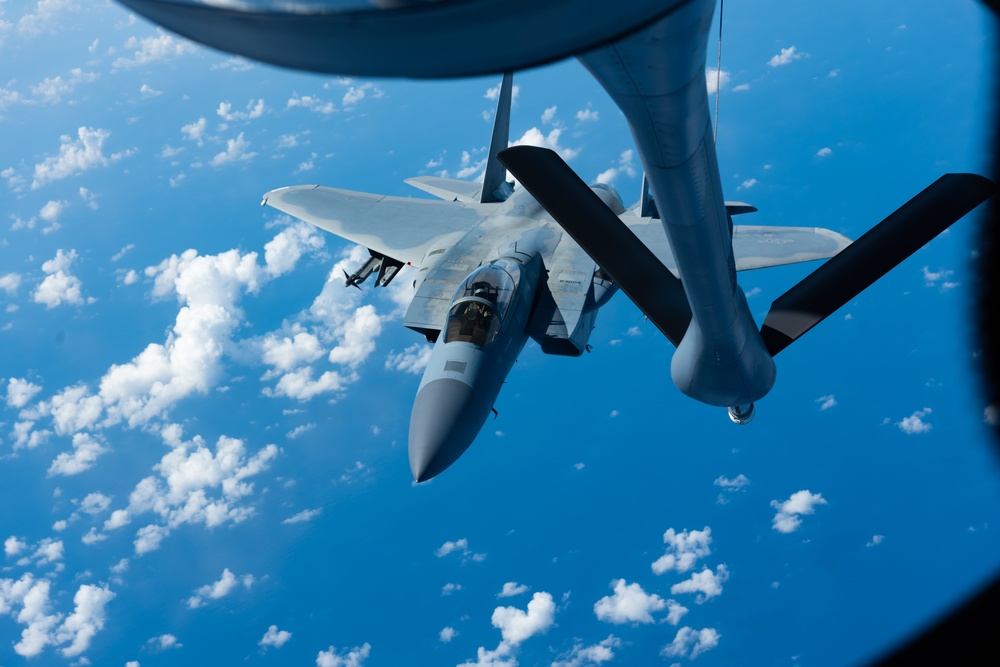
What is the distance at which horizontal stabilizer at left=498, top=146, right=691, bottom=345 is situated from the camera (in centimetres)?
1047

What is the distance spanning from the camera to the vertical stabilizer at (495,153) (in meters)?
23.7

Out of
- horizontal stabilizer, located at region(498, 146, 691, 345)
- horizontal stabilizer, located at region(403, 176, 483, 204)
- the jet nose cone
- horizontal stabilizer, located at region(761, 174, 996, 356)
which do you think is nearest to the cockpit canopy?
the jet nose cone

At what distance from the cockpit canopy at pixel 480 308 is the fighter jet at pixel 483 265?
21mm

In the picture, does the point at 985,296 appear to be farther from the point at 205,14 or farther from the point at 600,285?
the point at 600,285

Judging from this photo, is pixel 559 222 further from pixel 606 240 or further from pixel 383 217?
pixel 383 217

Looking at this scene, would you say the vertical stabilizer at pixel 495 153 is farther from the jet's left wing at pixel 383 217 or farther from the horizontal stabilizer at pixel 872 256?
the horizontal stabilizer at pixel 872 256

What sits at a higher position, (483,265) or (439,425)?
(483,265)

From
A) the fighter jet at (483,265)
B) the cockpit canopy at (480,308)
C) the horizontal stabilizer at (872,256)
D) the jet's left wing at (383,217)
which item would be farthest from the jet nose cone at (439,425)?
the horizontal stabilizer at (872,256)

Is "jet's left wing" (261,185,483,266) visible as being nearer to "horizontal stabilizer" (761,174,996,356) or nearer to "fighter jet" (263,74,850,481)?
"fighter jet" (263,74,850,481)

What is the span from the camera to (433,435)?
1605 cm

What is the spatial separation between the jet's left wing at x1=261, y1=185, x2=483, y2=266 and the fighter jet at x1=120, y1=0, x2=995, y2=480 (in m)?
0.08

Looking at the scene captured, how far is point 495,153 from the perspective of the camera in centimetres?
2372

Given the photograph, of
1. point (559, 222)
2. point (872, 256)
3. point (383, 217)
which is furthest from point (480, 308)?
point (383, 217)

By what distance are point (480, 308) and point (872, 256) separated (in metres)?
8.41
